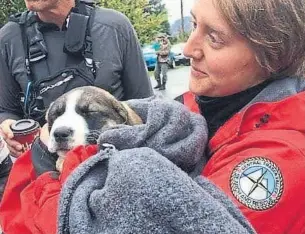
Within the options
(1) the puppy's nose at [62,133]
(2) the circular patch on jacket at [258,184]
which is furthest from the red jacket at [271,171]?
(1) the puppy's nose at [62,133]

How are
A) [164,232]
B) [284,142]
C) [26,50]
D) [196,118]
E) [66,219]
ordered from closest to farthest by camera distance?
[164,232], [66,219], [284,142], [196,118], [26,50]

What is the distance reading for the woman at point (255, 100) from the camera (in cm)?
156

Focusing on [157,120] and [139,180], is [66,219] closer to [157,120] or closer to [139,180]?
[139,180]

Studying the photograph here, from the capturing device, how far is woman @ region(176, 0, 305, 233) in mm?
1558

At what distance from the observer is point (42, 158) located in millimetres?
2340

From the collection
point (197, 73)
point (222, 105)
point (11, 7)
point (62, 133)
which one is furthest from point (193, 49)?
point (11, 7)

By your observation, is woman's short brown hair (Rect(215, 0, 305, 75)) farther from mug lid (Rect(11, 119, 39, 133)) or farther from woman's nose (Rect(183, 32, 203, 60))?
mug lid (Rect(11, 119, 39, 133))

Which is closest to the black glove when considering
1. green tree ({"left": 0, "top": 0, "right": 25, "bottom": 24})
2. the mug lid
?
the mug lid

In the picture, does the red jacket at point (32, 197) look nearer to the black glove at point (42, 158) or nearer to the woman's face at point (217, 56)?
the black glove at point (42, 158)

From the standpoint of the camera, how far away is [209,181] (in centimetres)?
157

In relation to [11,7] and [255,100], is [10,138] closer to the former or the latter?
[255,100]

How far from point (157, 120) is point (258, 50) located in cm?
41

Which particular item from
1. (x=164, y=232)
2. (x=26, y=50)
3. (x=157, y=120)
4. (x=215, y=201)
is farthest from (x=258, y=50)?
(x=26, y=50)

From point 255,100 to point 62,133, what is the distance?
45.2 inches
